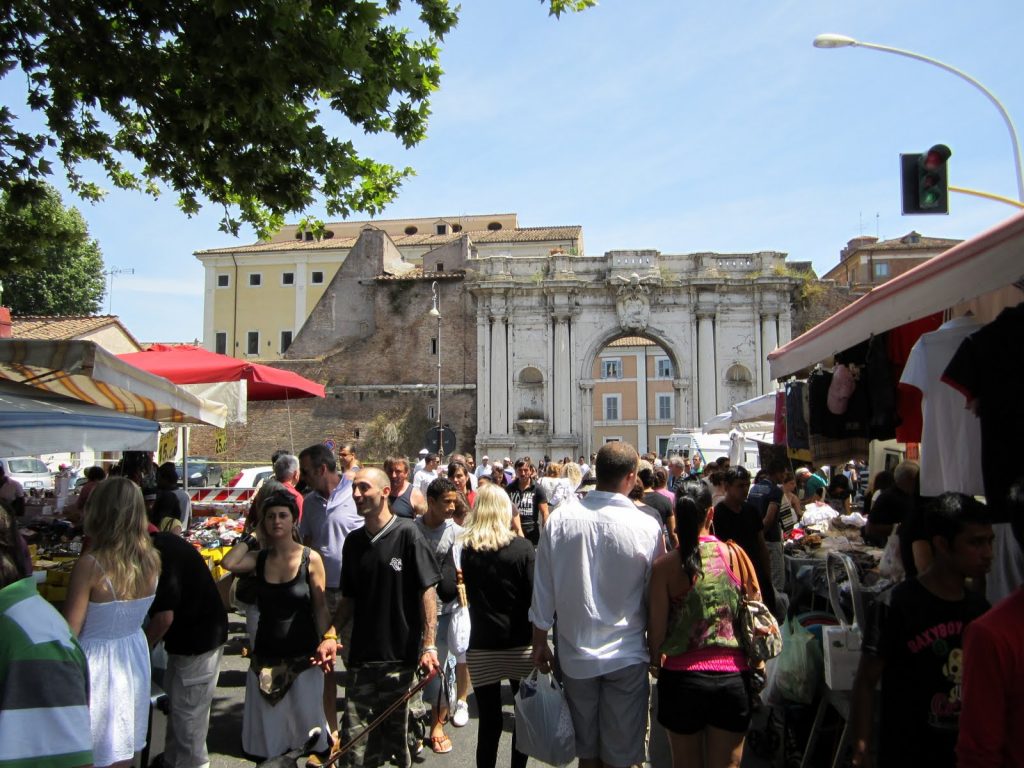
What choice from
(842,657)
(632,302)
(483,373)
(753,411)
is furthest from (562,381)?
(842,657)

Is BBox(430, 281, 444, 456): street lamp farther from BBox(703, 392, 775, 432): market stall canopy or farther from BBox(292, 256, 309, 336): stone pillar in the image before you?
BBox(703, 392, 775, 432): market stall canopy

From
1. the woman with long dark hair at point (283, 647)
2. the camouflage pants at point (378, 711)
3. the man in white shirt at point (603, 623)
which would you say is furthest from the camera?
the camouflage pants at point (378, 711)

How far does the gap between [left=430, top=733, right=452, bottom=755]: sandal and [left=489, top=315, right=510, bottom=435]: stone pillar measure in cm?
3188

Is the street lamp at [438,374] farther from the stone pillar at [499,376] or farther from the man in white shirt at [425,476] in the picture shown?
the man in white shirt at [425,476]

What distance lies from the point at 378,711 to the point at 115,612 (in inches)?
60.0

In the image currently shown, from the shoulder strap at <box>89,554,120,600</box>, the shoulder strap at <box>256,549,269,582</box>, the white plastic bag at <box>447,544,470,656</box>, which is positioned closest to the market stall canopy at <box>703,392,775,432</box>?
the white plastic bag at <box>447,544,470,656</box>

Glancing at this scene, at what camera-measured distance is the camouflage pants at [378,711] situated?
439 centimetres

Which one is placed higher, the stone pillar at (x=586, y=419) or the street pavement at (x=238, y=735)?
the stone pillar at (x=586, y=419)

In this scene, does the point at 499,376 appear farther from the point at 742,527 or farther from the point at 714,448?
the point at 742,527

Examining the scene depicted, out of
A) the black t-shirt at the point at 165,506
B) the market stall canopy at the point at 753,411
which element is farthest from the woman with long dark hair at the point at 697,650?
the market stall canopy at the point at 753,411

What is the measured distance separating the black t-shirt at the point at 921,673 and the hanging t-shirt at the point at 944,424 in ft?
2.52

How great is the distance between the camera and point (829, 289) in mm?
38312

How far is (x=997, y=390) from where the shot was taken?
11.2 feet

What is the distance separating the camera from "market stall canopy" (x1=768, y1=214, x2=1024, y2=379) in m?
3.25
